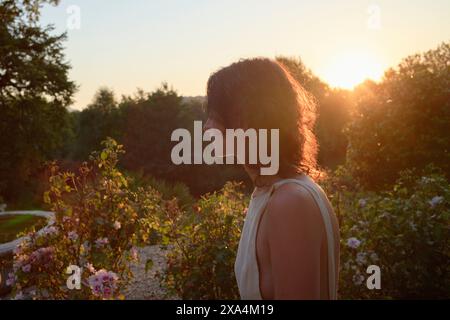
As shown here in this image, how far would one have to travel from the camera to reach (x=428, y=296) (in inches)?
159

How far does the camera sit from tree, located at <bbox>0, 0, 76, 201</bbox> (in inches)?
786

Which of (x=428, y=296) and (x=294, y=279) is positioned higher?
(x=294, y=279)

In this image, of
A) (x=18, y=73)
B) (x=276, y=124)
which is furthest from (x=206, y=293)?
(x=18, y=73)

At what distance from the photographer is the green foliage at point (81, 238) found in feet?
11.8

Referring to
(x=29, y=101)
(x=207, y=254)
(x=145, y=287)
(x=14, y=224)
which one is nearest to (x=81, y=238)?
(x=207, y=254)

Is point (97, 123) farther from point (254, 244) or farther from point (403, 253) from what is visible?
point (254, 244)

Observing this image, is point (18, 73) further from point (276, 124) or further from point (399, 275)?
point (276, 124)

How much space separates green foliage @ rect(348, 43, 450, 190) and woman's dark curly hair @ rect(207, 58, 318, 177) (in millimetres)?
10303

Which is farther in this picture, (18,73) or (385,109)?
(18,73)

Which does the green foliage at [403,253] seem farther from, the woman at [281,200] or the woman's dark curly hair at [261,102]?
the woman's dark curly hair at [261,102]

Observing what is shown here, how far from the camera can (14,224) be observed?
35.7ft

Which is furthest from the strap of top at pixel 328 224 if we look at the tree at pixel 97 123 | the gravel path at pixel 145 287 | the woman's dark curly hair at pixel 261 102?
the tree at pixel 97 123

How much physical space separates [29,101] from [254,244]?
69.6 feet
